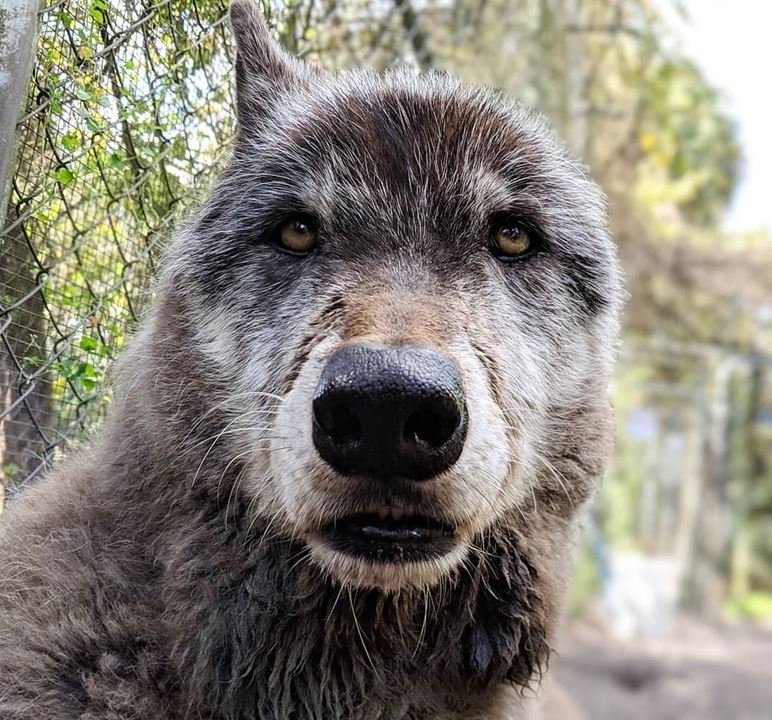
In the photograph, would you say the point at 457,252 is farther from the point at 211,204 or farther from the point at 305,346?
the point at 211,204

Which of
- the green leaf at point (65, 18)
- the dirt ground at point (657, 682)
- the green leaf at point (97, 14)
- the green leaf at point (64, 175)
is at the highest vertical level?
the green leaf at point (97, 14)

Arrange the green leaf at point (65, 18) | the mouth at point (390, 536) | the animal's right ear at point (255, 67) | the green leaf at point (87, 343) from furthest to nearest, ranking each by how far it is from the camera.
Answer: the animal's right ear at point (255, 67), the green leaf at point (87, 343), the green leaf at point (65, 18), the mouth at point (390, 536)

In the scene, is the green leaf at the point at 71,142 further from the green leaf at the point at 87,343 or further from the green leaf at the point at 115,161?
the green leaf at the point at 87,343

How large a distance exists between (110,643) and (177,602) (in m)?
0.18

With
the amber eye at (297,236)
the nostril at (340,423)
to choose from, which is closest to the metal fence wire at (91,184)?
the amber eye at (297,236)

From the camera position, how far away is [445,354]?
186cm

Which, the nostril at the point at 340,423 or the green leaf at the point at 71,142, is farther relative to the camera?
the green leaf at the point at 71,142

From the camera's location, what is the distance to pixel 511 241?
2.48m

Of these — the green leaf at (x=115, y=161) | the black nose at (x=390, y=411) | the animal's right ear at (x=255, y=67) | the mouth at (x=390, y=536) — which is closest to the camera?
the black nose at (x=390, y=411)

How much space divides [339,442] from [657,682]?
8.37m

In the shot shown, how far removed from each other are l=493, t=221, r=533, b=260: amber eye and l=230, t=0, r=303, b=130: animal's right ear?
825 millimetres

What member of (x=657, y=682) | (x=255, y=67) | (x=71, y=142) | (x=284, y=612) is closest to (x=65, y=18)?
(x=71, y=142)

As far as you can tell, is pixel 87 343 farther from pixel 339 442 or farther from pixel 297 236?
pixel 339 442

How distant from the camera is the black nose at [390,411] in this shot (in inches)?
67.8
